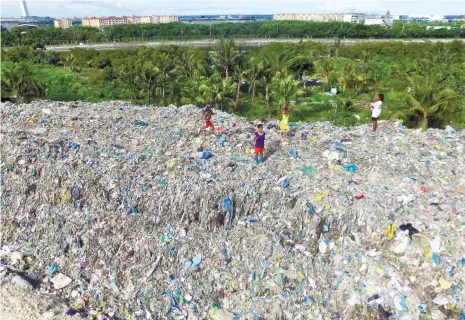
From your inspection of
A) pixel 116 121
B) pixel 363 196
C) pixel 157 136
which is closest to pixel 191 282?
pixel 363 196

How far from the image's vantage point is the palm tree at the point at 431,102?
1128cm

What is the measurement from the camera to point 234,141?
30.2ft

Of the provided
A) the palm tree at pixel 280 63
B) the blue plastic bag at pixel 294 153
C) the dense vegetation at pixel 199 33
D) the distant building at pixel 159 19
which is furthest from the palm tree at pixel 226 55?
the distant building at pixel 159 19

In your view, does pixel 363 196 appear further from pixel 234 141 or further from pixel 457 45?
pixel 457 45

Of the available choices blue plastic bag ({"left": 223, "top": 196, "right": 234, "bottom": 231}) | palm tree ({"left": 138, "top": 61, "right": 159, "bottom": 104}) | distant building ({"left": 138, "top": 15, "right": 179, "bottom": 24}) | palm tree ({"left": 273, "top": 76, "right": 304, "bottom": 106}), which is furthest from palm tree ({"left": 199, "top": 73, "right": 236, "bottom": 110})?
distant building ({"left": 138, "top": 15, "right": 179, "bottom": 24})

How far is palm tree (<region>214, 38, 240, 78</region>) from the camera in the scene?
20328 mm

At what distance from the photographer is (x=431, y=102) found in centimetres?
1153

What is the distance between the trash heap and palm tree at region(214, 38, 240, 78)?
12154 millimetres

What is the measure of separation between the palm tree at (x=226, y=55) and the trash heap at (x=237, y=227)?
12.2 m

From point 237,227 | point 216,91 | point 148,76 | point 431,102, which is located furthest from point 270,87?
point 237,227

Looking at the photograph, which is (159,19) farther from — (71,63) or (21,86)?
(21,86)

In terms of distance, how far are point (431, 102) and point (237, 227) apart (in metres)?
8.38

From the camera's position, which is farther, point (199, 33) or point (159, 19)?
point (159, 19)

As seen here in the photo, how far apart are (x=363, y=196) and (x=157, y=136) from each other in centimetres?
547
